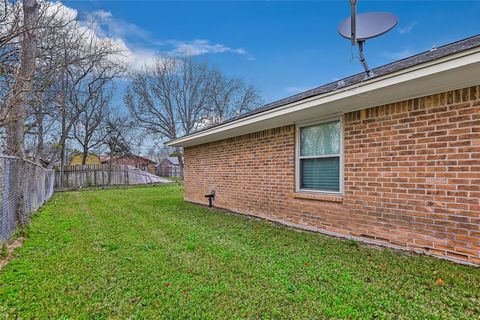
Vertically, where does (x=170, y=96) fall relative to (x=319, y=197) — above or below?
above

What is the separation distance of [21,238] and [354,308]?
5.71 meters

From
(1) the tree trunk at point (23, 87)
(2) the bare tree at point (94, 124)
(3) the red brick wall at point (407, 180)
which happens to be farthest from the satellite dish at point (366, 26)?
(2) the bare tree at point (94, 124)

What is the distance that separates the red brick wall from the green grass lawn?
14.8 inches

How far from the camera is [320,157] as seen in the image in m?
5.54

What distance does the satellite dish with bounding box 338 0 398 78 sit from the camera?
4262 mm

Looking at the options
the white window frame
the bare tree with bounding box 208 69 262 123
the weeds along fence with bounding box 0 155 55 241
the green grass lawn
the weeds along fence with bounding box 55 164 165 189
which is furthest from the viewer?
the bare tree with bounding box 208 69 262 123

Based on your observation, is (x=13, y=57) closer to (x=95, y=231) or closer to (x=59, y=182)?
(x=95, y=231)

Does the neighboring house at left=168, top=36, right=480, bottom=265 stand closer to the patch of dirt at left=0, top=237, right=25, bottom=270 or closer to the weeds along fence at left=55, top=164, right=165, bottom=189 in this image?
the patch of dirt at left=0, top=237, right=25, bottom=270

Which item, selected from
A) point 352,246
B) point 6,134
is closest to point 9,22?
point 6,134

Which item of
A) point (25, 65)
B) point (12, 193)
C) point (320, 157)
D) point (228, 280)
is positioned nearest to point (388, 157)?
point (320, 157)

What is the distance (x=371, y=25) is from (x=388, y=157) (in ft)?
6.88

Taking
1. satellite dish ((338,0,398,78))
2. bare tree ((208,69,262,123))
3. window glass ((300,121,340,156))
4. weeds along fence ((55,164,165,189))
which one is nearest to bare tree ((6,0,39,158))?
window glass ((300,121,340,156))

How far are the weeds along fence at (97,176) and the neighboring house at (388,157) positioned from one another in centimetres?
1791

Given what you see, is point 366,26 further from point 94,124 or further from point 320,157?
point 94,124
